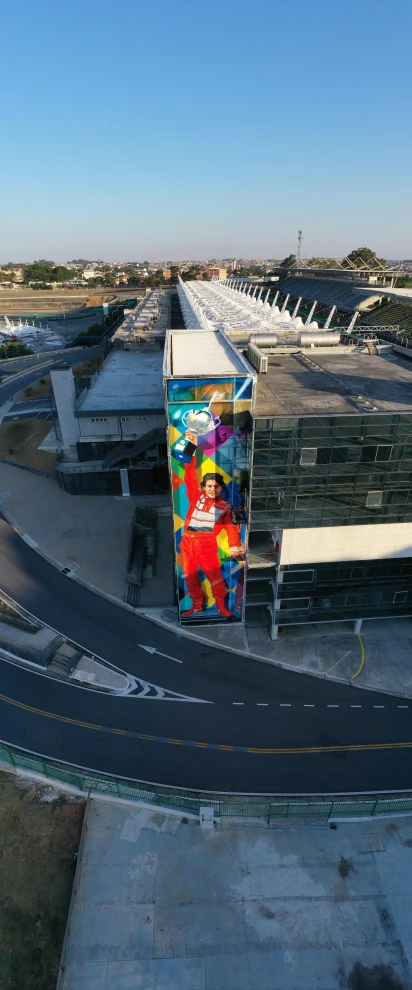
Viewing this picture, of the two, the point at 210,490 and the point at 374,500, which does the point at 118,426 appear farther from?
the point at 374,500

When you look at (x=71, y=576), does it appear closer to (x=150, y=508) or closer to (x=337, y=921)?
(x=150, y=508)

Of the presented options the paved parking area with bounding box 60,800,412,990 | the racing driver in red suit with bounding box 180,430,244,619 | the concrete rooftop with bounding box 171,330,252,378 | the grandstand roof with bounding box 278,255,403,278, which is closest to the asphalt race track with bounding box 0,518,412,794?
the paved parking area with bounding box 60,800,412,990

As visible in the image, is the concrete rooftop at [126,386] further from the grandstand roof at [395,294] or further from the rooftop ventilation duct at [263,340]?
the grandstand roof at [395,294]

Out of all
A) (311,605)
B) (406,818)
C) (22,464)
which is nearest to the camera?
(406,818)

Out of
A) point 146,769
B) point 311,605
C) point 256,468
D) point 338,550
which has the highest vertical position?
point 256,468

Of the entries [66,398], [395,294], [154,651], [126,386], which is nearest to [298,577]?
[154,651]

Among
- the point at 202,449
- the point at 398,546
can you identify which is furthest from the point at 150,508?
the point at 398,546

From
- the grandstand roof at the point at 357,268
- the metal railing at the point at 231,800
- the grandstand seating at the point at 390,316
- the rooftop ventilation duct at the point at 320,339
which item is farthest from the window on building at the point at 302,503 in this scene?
the grandstand roof at the point at 357,268
